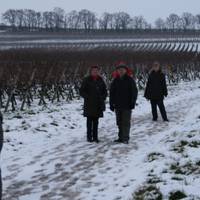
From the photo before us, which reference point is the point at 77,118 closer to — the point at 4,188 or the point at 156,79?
the point at 156,79

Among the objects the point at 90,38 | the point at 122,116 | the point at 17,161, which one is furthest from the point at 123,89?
the point at 90,38

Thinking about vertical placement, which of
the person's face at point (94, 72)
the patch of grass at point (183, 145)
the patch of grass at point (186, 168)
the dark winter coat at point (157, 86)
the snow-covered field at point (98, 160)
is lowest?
the snow-covered field at point (98, 160)

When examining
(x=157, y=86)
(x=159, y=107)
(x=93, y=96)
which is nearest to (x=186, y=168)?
(x=93, y=96)

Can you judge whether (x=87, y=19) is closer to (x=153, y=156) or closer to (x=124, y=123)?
(x=124, y=123)

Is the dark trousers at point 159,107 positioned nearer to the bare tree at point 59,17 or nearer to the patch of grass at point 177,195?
the patch of grass at point 177,195

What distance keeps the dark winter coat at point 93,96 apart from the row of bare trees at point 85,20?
9702 cm

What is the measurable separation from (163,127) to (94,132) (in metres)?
2.58

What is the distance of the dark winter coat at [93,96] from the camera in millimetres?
11430

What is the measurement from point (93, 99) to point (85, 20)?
107 metres

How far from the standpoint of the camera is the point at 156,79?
1462cm

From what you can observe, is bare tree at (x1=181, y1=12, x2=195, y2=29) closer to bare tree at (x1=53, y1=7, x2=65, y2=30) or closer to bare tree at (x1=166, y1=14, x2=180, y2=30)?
bare tree at (x1=166, y1=14, x2=180, y2=30)

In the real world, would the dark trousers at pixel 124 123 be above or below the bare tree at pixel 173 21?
below

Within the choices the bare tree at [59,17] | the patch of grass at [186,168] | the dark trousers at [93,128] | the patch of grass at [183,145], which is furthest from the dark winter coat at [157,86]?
the bare tree at [59,17]

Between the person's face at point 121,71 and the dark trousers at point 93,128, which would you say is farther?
the dark trousers at point 93,128
